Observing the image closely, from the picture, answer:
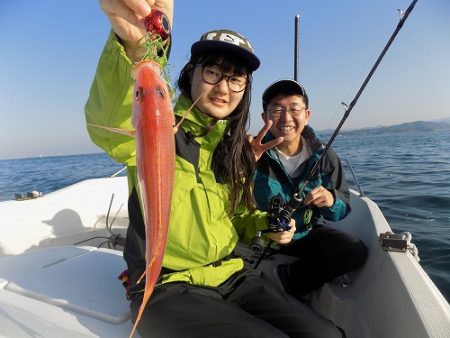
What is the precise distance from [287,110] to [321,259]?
1.51 meters

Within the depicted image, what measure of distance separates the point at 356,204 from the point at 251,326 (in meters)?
2.97

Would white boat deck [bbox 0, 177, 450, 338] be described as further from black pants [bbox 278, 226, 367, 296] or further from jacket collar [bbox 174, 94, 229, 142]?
jacket collar [bbox 174, 94, 229, 142]

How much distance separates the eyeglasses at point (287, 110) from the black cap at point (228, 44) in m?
1.14

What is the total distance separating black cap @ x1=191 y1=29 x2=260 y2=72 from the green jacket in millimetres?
362

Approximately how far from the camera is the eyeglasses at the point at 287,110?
3.20 meters

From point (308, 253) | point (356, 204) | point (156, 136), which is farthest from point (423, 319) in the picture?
point (356, 204)

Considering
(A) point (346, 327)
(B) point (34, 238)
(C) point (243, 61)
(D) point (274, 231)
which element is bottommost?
(A) point (346, 327)

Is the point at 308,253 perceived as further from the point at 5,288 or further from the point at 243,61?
the point at 5,288

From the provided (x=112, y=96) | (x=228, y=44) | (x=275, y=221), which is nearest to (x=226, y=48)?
(x=228, y=44)

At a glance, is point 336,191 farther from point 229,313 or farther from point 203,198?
point 229,313

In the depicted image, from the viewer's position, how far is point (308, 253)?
3184mm

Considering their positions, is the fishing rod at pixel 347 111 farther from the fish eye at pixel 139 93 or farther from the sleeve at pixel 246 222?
the fish eye at pixel 139 93

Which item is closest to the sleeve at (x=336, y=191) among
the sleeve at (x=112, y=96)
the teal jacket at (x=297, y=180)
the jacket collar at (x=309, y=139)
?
the teal jacket at (x=297, y=180)

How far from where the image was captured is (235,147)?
2301mm
